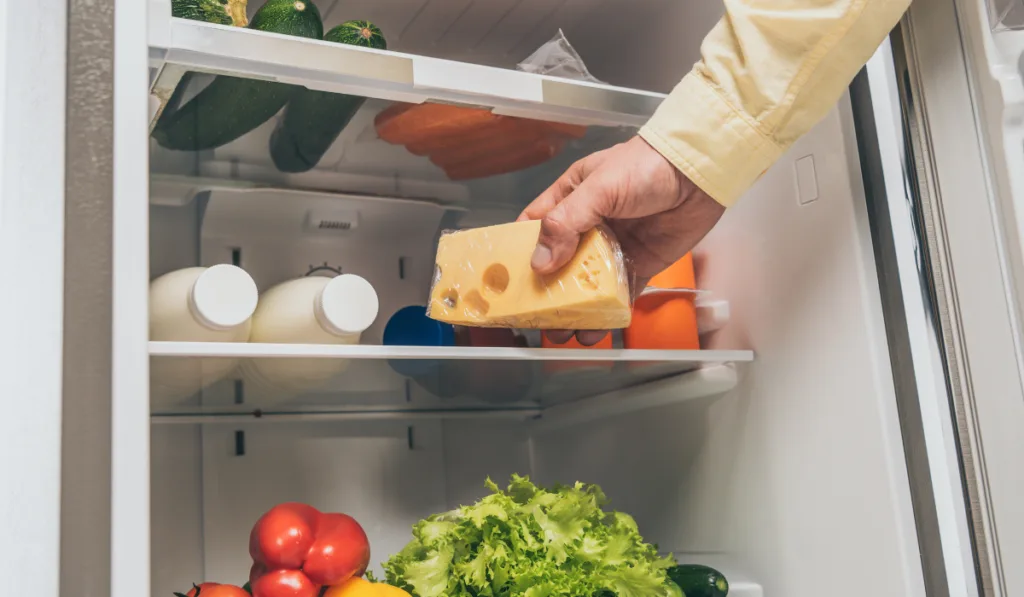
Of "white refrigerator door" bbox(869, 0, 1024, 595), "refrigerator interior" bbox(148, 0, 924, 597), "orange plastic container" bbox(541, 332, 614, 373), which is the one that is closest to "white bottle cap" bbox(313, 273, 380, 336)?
"refrigerator interior" bbox(148, 0, 924, 597)

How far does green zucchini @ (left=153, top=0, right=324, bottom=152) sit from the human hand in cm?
33

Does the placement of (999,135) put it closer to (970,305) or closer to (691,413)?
(970,305)

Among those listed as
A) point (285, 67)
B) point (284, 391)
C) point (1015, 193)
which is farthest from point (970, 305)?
point (284, 391)

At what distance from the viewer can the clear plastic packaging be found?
1141mm

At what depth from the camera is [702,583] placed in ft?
3.38

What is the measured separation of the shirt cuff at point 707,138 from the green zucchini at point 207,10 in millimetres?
483

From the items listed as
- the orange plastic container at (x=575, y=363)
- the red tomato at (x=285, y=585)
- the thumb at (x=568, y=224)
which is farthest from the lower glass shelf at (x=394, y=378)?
the red tomato at (x=285, y=585)

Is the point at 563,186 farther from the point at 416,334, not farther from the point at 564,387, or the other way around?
the point at 564,387

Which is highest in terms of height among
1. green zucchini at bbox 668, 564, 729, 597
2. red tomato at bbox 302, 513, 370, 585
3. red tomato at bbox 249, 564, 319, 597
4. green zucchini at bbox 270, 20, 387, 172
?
green zucchini at bbox 270, 20, 387, 172

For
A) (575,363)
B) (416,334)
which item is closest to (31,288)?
(416,334)

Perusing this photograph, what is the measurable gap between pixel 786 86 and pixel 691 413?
51 cm

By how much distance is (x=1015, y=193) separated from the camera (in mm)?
843

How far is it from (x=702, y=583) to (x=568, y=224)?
47 centimetres

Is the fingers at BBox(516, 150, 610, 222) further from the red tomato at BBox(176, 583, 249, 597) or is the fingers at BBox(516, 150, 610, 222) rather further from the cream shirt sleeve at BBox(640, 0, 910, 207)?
the red tomato at BBox(176, 583, 249, 597)
